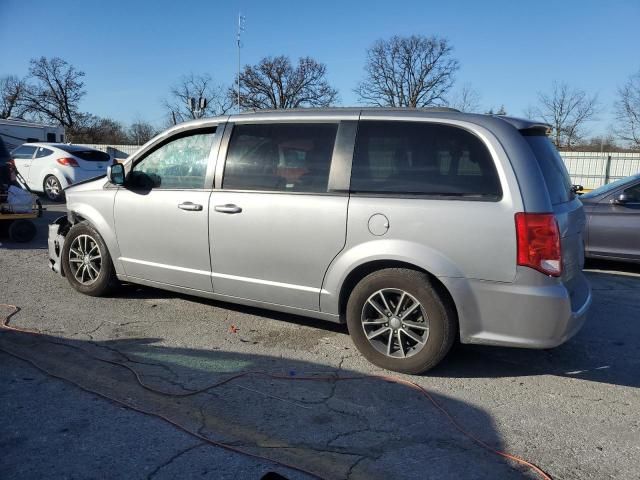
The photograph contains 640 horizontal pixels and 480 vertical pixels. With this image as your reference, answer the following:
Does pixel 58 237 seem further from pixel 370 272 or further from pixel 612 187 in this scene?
pixel 612 187

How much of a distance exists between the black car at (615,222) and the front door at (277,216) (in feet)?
16.5

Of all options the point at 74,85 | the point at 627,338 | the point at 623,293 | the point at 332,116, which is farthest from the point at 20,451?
the point at 74,85

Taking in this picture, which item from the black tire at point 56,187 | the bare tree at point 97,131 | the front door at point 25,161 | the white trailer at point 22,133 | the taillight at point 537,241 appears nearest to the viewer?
the taillight at point 537,241

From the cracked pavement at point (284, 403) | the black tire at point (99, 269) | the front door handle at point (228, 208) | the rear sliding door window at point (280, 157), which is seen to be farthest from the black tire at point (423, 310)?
the black tire at point (99, 269)

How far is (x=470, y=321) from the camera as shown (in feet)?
12.2

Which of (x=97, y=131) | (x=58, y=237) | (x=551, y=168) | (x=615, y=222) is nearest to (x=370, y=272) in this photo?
(x=551, y=168)

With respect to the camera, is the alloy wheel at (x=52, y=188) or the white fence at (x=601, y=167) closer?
the alloy wheel at (x=52, y=188)

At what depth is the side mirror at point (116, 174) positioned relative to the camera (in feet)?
16.9

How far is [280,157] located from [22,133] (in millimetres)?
19691

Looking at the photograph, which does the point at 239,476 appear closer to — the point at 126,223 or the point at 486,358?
the point at 486,358

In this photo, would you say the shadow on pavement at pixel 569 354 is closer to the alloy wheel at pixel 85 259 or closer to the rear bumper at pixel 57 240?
the alloy wheel at pixel 85 259

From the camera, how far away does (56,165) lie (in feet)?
47.3

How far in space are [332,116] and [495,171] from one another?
1.36m

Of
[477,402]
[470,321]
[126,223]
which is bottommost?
[477,402]
